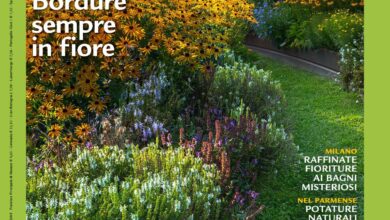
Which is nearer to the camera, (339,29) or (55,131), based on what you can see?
(55,131)

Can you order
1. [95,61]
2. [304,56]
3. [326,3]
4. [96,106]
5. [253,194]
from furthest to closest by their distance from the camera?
[326,3] < [304,56] < [95,61] < [96,106] < [253,194]

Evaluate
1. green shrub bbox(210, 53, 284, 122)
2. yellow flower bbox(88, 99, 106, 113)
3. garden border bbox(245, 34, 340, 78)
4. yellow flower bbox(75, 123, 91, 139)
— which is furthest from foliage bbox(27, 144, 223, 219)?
garden border bbox(245, 34, 340, 78)

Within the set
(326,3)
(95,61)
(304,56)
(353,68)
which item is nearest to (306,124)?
(353,68)

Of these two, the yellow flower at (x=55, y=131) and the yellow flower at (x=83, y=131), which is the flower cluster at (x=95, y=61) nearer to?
the yellow flower at (x=55, y=131)

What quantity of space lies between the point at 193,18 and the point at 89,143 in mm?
2231

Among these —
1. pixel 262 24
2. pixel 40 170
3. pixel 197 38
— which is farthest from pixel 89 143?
pixel 262 24

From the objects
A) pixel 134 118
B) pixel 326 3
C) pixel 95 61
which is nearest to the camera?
pixel 134 118

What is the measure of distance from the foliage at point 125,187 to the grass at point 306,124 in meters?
1.13

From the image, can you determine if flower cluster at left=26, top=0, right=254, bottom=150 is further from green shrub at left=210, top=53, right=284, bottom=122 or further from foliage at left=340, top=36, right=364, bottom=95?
foliage at left=340, top=36, right=364, bottom=95

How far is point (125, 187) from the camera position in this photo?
372 cm

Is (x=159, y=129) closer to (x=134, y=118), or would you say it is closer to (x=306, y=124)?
(x=134, y=118)

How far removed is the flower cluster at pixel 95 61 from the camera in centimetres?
558

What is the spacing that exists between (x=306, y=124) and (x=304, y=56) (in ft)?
12.8

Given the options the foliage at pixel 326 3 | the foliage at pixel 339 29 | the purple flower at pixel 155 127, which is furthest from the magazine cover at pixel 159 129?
the foliage at pixel 326 3
